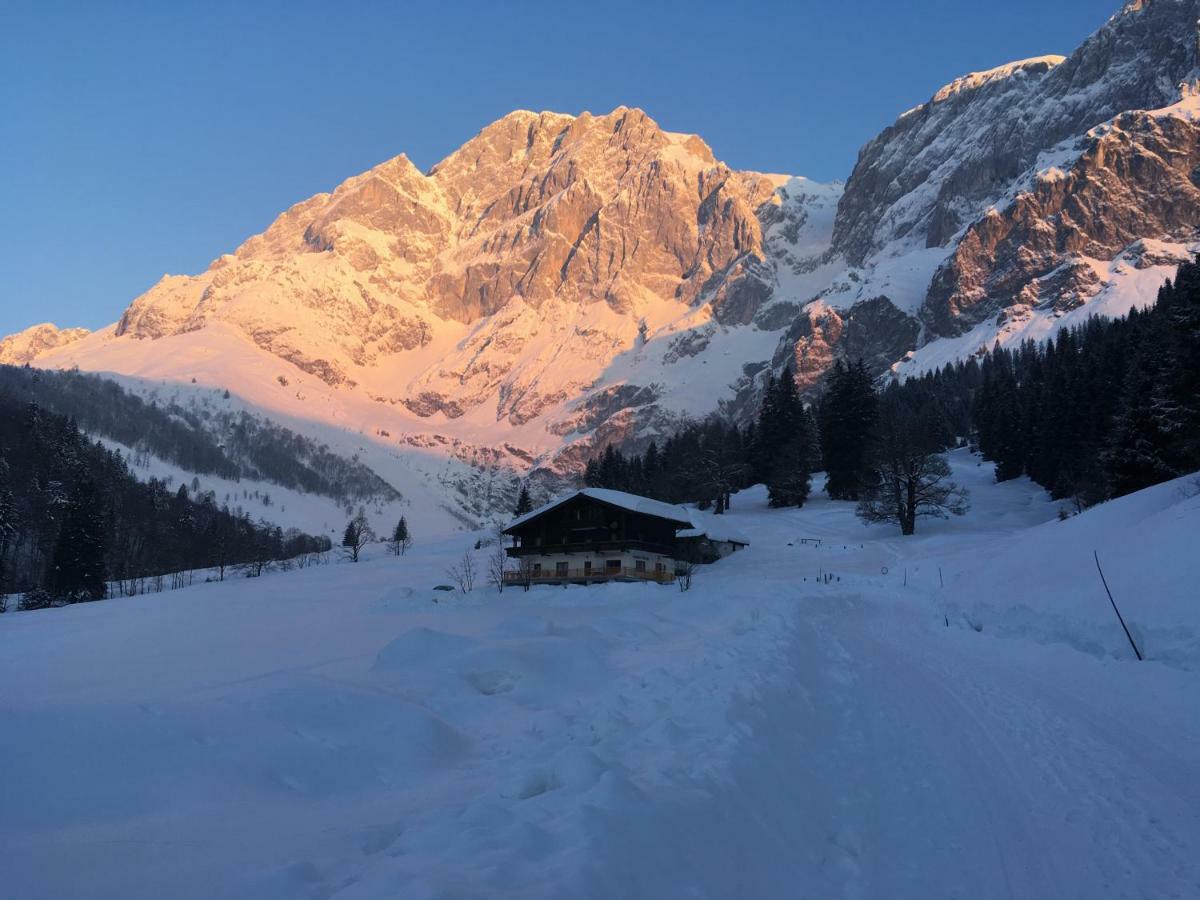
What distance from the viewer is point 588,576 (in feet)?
165

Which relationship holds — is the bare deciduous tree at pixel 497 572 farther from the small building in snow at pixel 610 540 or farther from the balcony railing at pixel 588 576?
the small building in snow at pixel 610 540

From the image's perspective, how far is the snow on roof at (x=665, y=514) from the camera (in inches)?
1980

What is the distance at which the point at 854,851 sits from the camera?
617 cm

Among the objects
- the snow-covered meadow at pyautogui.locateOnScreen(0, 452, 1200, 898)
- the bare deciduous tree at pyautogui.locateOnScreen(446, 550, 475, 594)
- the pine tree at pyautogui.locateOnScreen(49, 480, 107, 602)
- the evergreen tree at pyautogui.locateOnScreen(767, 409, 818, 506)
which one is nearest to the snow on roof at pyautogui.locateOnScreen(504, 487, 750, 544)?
the bare deciduous tree at pyautogui.locateOnScreen(446, 550, 475, 594)

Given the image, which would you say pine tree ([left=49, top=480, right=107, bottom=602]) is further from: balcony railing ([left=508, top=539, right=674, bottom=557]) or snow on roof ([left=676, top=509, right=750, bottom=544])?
snow on roof ([left=676, top=509, right=750, bottom=544])

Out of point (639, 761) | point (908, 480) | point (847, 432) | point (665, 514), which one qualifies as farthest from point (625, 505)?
point (639, 761)

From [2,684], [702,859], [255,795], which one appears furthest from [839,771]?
[2,684]

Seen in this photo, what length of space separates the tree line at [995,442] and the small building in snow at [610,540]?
1288cm

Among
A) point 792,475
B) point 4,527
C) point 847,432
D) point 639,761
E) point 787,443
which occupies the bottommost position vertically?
point 639,761

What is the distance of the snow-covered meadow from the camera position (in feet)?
17.0

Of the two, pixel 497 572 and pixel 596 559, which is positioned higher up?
pixel 596 559

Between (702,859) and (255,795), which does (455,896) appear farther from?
(255,795)

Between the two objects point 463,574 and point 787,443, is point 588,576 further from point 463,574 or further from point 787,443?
point 787,443

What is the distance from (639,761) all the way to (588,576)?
141ft
